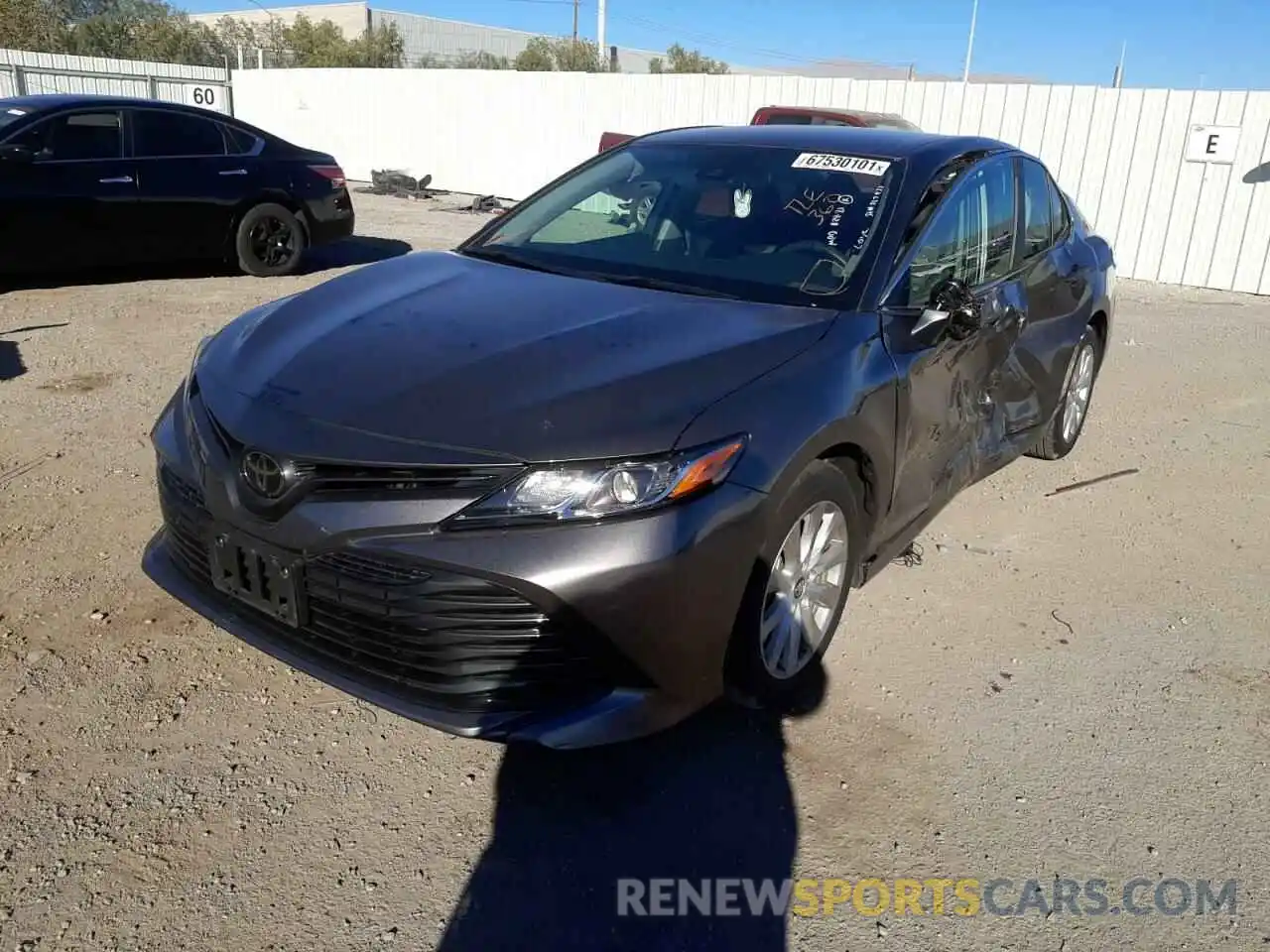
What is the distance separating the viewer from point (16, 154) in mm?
7551

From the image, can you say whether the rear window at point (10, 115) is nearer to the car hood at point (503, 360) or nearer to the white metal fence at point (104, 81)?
the car hood at point (503, 360)

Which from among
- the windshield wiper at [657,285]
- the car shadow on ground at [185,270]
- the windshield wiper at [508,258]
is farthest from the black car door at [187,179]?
the windshield wiper at [657,285]

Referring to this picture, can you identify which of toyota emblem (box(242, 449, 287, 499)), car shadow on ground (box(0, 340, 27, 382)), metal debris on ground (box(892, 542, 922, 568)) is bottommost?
metal debris on ground (box(892, 542, 922, 568))

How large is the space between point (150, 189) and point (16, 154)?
97cm

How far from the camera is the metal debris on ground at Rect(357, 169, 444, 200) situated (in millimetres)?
17250

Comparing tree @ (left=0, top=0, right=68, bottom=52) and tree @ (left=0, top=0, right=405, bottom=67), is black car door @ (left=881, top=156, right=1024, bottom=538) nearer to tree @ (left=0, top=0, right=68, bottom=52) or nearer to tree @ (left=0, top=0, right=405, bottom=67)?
tree @ (left=0, top=0, right=405, bottom=67)

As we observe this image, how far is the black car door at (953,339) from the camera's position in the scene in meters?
3.22

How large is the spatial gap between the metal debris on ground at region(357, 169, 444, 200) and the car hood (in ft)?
48.3

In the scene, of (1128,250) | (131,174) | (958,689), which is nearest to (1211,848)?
(958,689)

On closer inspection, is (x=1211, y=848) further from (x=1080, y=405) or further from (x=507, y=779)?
(x=1080, y=405)

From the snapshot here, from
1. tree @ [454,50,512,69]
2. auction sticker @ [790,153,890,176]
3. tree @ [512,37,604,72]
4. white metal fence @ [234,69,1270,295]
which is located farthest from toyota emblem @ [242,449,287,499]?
tree @ [454,50,512,69]

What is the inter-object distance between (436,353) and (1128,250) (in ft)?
39.4

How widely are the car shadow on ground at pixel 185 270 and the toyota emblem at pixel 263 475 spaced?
5.15m

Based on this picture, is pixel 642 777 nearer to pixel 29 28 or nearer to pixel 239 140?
pixel 239 140
